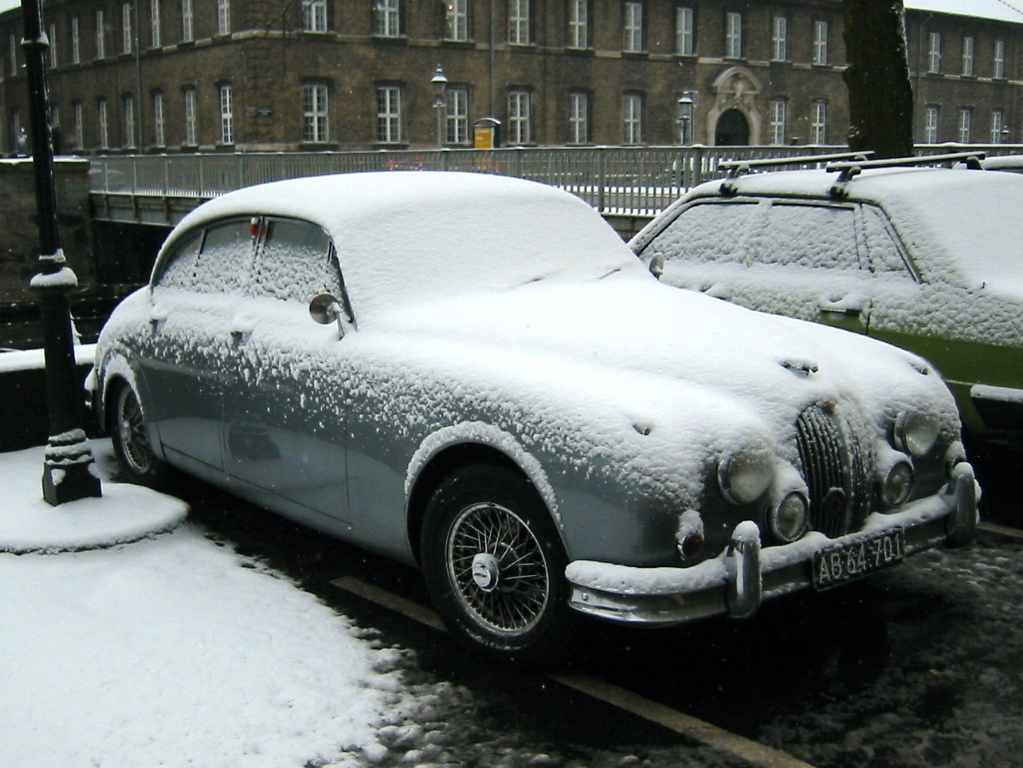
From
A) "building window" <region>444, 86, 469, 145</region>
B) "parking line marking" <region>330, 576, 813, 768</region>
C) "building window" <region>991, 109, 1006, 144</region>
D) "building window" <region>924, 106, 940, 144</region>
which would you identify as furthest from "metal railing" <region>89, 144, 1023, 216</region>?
"building window" <region>991, 109, 1006, 144</region>

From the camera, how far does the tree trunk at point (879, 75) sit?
37.4ft

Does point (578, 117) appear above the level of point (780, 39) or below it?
below

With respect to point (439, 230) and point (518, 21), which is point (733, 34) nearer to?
point (518, 21)

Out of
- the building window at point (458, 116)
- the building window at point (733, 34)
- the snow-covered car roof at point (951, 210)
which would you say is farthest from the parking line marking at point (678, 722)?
the building window at point (733, 34)

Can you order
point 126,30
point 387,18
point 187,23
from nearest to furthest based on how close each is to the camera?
point 387,18 → point 187,23 → point 126,30

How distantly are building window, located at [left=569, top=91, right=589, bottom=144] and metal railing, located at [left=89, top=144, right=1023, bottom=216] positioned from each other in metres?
18.3

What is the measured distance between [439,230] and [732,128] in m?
46.1

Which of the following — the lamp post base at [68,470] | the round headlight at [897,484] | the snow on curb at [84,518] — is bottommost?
the snow on curb at [84,518]

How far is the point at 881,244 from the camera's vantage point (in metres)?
6.54

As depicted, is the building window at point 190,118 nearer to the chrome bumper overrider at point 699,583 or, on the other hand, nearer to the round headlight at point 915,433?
the round headlight at point 915,433

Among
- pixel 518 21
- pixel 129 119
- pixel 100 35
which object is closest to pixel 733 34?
pixel 518 21

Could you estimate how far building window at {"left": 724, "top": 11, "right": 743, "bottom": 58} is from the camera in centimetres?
4794

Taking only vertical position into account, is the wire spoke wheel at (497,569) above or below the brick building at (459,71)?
below

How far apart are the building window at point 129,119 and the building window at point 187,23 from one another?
195 inches
